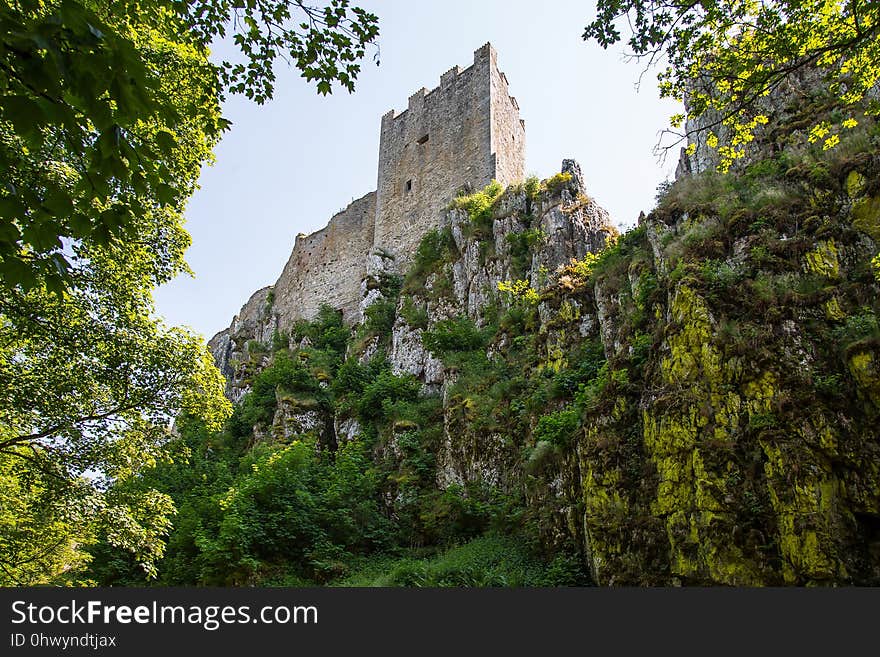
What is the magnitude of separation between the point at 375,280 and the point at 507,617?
1935cm

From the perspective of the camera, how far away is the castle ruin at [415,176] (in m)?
25.2

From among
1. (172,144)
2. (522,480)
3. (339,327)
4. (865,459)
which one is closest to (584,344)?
(522,480)

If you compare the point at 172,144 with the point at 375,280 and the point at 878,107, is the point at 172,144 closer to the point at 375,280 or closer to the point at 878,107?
the point at 878,107

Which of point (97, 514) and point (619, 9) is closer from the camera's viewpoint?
point (619, 9)

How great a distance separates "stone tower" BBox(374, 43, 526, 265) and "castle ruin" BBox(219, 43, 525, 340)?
0.16 feet

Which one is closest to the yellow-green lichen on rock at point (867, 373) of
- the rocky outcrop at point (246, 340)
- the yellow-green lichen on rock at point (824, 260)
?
the yellow-green lichen on rock at point (824, 260)

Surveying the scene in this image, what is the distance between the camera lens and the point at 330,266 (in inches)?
1192

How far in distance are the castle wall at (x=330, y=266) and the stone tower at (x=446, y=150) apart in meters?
2.02

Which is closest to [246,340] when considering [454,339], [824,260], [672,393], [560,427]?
[454,339]

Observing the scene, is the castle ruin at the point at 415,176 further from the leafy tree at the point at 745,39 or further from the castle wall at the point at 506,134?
the leafy tree at the point at 745,39

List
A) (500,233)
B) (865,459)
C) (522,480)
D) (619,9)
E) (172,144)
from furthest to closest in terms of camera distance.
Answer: (500,233) → (522,480) → (865,459) → (619,9) → (172,144)

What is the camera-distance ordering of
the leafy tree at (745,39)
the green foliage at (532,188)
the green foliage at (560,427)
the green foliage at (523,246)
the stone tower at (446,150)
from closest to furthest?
1. the leafy tree at (745,39)
2. the green foliage at (560,427)
3. the green foliage at (523,246)
4. the green foliage at (532,188)
5. the stone tower at (446,150)

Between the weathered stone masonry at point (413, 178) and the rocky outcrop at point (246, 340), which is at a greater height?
the weathered stone masonry at point (413, 178)

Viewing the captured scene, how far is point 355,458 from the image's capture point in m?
15.5
